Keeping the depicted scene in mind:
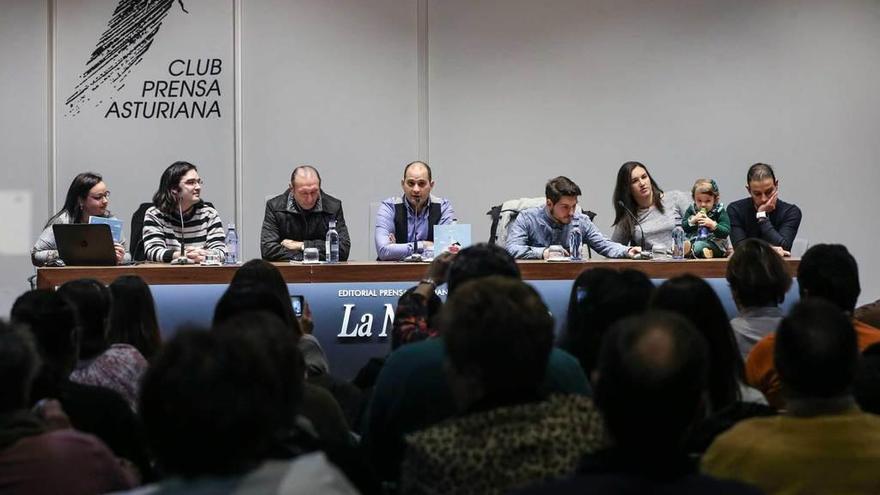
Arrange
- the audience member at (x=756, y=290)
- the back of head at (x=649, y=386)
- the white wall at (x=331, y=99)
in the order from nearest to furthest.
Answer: the back of head at (x=649, y=386)
the audience member at (x=756, y=290)
the white wall at (x=331, y=99)

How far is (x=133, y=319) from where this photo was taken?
3.32m

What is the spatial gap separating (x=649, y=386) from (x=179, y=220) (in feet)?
17.6

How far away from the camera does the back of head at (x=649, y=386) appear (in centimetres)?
157

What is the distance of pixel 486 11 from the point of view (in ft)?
28.8

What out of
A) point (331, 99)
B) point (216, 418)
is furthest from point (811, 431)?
point (331, 99)

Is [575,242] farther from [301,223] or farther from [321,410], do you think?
[321,410]

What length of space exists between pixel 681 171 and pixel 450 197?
187cm

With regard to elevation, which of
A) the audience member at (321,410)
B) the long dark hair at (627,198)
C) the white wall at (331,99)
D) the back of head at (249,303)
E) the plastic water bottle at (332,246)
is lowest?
the audience member at (321,410)

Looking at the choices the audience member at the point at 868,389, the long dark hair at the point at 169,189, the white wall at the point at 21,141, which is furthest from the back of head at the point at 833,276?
the white wall at the point at 21,141

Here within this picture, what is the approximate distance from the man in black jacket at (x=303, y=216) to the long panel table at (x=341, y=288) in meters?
0.83

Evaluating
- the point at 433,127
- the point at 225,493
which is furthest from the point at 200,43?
the point at 225,493

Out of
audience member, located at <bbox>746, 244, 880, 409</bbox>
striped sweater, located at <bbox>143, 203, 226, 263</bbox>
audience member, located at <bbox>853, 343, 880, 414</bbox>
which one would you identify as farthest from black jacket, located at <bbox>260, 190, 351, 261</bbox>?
audience member, located at <bbox>853, 343, 880, 414</bbox>

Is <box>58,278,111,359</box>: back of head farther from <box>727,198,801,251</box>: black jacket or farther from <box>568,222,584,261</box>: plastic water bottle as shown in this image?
<box>727,198,801,251</box>: black jacket

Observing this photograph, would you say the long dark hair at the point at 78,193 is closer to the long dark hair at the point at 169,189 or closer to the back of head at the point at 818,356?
the long dark hair at the point at 169,189
